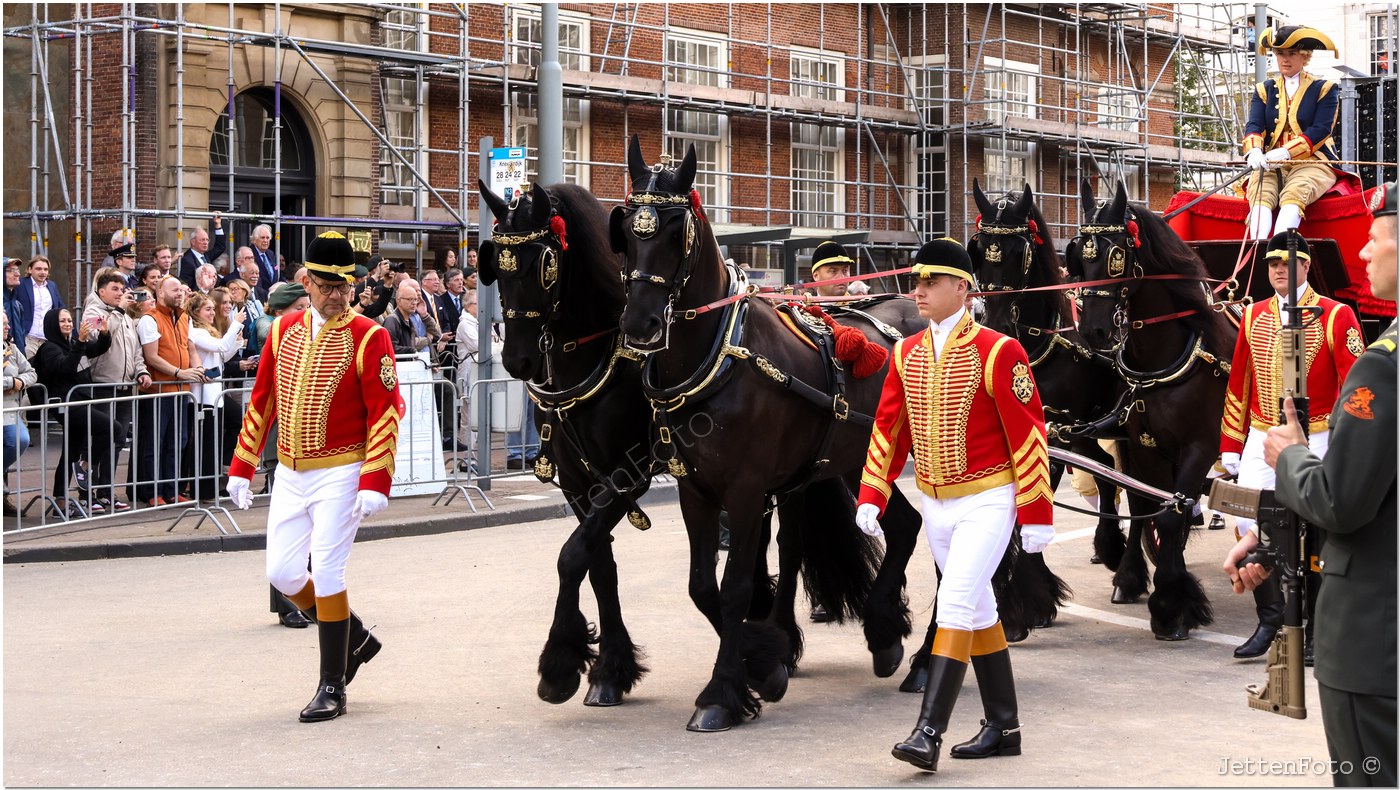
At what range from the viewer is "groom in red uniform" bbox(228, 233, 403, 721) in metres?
7.05

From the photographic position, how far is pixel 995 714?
6234 mm

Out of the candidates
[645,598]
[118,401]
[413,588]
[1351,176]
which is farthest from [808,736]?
[118,401]

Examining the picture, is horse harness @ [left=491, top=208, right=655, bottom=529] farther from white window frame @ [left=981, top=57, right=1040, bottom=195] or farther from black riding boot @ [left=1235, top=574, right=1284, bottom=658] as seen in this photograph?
white window frame @ [left=981, top=57, right=1040, bottom=195]

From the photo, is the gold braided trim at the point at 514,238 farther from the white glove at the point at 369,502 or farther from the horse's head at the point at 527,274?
the white glove at the point at 369,502

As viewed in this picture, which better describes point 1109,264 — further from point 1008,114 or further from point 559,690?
point 1008,114

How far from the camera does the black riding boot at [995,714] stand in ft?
20.4

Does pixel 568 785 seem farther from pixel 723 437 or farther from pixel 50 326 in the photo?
pixel 50 326

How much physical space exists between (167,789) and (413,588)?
4.68m

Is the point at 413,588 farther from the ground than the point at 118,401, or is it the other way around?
the point at 118,401

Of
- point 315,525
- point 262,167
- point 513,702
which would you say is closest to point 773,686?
point 513,702

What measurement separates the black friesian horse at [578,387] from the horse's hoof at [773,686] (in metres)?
0.63

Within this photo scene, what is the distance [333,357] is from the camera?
7.22m

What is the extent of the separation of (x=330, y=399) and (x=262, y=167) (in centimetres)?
1719

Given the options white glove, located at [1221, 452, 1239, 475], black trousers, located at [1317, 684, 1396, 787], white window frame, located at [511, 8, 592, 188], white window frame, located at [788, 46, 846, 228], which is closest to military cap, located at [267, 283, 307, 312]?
white glove, located at [1221, 452, 1239, 475]
